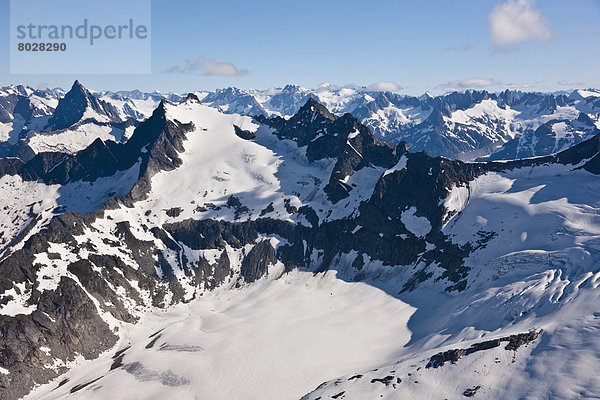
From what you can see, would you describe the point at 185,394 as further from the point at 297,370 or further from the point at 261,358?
the point at 297,370

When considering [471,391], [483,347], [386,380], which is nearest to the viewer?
[471,391]

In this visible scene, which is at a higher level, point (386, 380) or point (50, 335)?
point (386, 380)

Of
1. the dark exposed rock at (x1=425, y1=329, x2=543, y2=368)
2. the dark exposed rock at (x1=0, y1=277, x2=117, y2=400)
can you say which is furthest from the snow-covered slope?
the dark exposed rock at (x1=0, y1=277, x2=117, y2=400)

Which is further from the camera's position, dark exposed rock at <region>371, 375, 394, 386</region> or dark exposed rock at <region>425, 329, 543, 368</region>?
dark exposed rock at <region>425, 329, 543, 368</region>

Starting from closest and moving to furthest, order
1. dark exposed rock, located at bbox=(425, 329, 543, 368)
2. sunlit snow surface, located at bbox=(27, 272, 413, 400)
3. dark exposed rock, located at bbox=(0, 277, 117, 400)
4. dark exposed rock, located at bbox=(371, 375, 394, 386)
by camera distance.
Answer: dark exposed rock, located at bbox=(371, 375, 394, 386), dark exposed rock, located at bbox=(425, 329, 543, 368), sunlit snow surface, located at bbox=(27, 272, 413, 400), dark exposed rock, located at bbox=(0, 277, 117, 400)

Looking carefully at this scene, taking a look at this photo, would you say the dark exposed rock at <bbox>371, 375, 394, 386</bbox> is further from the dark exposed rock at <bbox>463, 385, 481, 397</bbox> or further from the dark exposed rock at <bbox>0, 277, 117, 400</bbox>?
the dark exposed rock at <bbox>0, 277, 117, 400</bbox>

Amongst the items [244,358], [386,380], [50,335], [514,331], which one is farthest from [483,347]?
[50,335]

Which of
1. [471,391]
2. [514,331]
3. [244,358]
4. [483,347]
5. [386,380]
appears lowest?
[244,358]

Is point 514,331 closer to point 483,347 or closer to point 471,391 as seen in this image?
point 483,347

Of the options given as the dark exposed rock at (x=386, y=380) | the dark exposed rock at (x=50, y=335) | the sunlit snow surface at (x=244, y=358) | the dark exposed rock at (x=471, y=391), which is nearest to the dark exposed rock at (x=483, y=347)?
the dark exposed rock at (x=471, y=391)

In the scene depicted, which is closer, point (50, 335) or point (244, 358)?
point (244, 358)

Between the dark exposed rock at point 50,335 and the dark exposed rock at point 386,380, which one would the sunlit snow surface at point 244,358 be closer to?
the dark exposed rock at point 50,335

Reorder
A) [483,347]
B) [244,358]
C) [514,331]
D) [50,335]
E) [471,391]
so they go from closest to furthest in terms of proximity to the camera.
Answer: [471,391], [483,347], [514,331], [244,358], [50,335]
